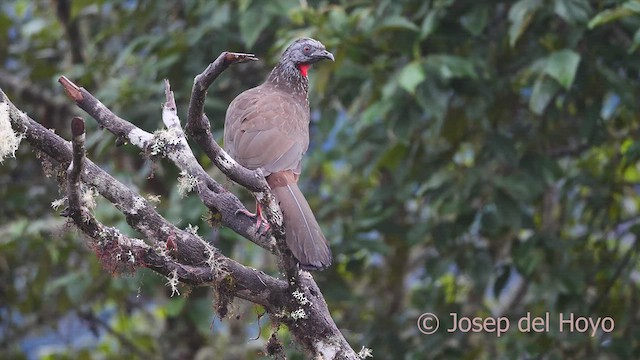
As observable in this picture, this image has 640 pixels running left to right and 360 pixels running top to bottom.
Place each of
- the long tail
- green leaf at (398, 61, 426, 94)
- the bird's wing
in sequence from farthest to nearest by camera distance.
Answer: green leaf at (398, 61, 426, 94), the bird's wing, the long tail

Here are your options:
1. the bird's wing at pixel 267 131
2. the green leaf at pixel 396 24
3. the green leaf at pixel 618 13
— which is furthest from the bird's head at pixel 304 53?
the green leaf at pixel 618 13

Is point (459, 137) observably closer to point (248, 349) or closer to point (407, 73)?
point (407, 73)

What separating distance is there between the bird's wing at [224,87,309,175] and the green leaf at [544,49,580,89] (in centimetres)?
111

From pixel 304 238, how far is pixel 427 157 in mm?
2575

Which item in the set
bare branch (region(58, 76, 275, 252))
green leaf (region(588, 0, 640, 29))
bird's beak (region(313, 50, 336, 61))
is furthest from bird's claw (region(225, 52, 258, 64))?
green leaf (region(588, 0, 640, 29))

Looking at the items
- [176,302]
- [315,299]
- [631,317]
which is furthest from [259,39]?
[315,299]

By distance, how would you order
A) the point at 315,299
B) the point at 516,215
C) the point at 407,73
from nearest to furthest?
the point at 315,299, the point at 407,73, the point at 516,215

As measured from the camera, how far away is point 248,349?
6840 millimetres

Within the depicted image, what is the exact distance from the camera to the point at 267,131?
4.09 m

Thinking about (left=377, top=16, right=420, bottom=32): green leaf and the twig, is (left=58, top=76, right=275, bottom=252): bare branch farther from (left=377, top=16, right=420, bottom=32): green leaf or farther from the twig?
(left=377, top=16, right=420, bottom=32): green leaf

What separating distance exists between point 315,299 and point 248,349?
359 centimetres

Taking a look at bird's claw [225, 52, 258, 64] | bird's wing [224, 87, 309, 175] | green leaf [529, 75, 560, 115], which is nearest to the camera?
bird's claw [225, 52, 258, 64]

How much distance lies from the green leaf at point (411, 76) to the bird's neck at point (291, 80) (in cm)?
45

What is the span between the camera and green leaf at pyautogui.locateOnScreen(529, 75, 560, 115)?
187 inches
